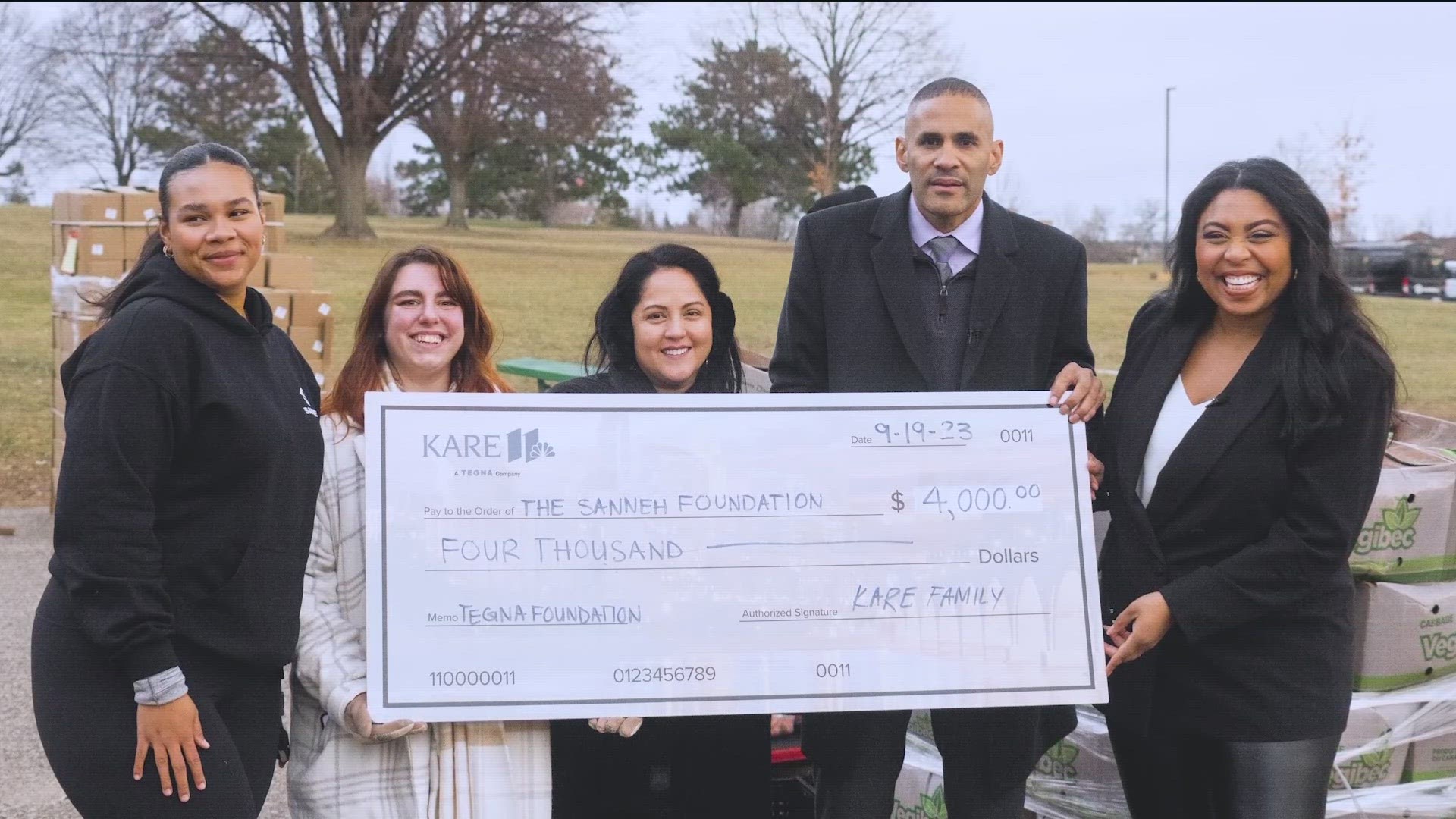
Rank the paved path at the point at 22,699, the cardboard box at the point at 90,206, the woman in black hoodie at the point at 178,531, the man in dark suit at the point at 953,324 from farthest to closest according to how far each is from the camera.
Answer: the cardboard box at the point at 90,206 → the paved path at the point at 22,699 → the man in dark suit at the point at 953,324 → the woman in black hoodie at the point at 178,531

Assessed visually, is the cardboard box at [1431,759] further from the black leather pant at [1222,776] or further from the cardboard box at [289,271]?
the cardboard box at [289,271]

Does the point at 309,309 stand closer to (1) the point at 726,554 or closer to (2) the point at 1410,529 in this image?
(1) the point at 726,554

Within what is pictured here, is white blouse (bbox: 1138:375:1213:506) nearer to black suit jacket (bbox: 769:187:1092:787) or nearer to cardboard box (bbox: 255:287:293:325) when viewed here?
black suit jacket (bbox: 769:187:1092:787)

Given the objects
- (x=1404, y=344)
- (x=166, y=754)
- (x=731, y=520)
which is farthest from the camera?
(x=1404, y=344)

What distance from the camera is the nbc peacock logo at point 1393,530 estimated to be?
3.59 meters

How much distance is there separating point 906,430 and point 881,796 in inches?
34.0

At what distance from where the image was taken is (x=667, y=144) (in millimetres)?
50656

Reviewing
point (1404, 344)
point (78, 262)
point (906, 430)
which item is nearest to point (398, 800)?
point (906, 430)

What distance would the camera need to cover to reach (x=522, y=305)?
18.1 m

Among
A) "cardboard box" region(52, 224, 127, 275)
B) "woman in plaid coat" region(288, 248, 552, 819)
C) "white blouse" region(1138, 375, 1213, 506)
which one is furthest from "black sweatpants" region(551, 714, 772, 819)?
"cardboard box" region(52, 224, 127, 275)

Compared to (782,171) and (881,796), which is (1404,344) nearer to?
(881,796)

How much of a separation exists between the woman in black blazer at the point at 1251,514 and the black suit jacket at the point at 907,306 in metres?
0.28

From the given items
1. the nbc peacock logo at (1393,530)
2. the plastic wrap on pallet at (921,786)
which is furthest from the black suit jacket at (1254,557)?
the plastic wrap on pallet at (921,786)

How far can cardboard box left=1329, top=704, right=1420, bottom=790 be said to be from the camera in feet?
12.2
